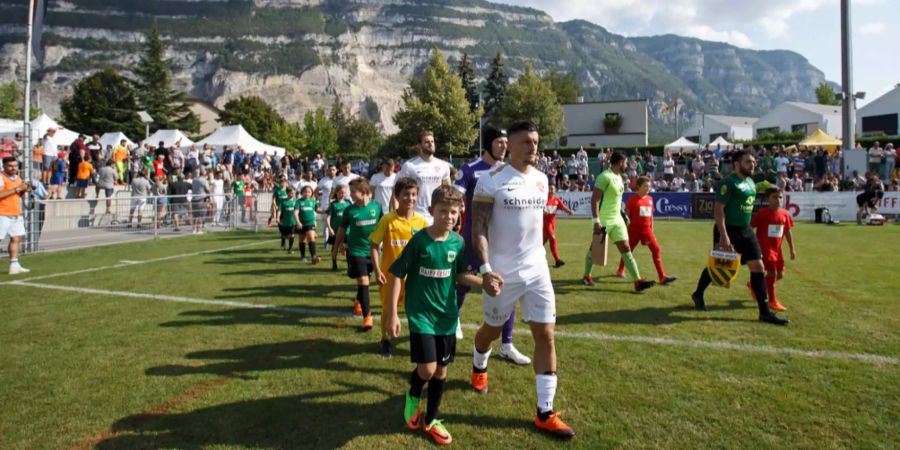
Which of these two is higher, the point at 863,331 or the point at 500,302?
the point at 500,302

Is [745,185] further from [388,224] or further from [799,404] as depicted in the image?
[388,224]

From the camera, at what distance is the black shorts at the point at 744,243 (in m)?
6.77

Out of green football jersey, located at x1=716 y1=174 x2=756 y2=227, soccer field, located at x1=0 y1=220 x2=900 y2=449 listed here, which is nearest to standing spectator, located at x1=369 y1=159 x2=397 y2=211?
soccer field, located at x1=0 y1=220 x2=900 y2=449

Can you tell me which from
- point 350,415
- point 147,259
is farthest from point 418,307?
point 147,259

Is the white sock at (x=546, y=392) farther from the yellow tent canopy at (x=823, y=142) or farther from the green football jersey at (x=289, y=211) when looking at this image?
the yellow tent canopy at (x=823, y=142)

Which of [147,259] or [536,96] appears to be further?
[536,96]

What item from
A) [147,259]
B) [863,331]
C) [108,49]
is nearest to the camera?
[863,331]

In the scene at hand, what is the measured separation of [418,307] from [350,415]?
40.3 inches

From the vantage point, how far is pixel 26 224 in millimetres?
13742

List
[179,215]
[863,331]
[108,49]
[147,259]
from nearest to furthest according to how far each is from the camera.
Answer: [863,331] < [147,259] < [179,215] < [108,49]

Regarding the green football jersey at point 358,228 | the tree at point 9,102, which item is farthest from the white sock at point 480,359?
the tree at point 9,102

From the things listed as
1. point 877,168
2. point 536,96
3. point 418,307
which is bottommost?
point 418,307

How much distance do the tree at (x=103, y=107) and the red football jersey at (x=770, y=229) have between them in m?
88.4

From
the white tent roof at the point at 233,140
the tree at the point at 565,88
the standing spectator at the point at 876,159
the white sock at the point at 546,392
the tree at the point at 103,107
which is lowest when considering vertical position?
the white sock at the point at 546,392
